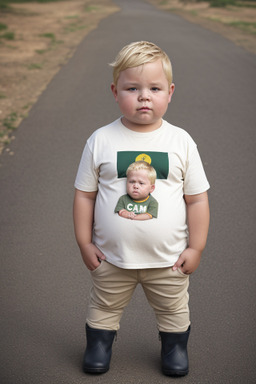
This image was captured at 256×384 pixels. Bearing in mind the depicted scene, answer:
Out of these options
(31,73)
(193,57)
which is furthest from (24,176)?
(193,57)

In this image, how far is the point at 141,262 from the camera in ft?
8.19

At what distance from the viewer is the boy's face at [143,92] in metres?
2.39

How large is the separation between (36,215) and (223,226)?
1646 mm

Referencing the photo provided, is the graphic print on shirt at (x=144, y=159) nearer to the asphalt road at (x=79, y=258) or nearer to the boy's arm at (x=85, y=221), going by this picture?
the boy's arm at (x=85, y=221)

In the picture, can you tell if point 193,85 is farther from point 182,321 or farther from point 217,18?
point 217,18

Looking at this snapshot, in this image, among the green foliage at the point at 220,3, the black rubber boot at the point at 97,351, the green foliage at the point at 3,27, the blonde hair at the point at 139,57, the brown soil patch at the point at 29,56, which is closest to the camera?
the blonde hair at the point at 139,57

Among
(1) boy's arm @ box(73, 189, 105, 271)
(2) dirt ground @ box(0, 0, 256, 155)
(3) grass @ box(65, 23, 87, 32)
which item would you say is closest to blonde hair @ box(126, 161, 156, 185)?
(1) boy's arm @ box(73, 189, 105, 271)

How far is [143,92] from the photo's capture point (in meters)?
2.39

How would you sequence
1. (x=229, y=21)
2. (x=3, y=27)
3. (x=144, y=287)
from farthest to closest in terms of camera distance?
(x=229, y=21)
(x=3, y=27)
(x=144, y=287)

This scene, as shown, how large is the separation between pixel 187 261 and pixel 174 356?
576mm

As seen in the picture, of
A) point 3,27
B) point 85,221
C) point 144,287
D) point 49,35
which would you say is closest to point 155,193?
point 85,221

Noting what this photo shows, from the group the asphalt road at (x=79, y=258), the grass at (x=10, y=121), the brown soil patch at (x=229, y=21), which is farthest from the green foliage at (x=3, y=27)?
the grass at (x=10, y=121)

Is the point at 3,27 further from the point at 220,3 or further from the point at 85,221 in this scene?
the point at 85,221

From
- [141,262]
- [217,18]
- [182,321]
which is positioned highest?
[141,262]
